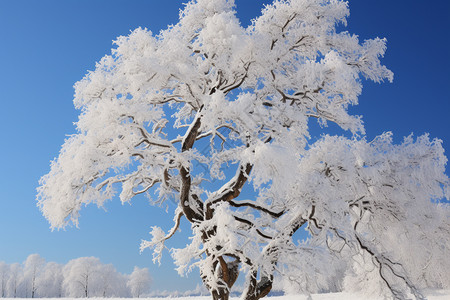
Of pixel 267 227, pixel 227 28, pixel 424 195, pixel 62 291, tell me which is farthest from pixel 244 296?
pixel 62 291

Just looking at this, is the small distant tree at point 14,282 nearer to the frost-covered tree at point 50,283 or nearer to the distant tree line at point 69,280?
the distant tree line at point 69,280

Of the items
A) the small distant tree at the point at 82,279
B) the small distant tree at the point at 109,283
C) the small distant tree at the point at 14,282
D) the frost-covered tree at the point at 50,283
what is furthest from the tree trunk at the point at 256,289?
the small distant tree at the point at 14,282

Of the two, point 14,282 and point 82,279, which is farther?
point 14,282

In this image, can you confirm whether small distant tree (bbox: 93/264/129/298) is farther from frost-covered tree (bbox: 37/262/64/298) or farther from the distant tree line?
frost-covered tree (bbox: 37/262/64/298)

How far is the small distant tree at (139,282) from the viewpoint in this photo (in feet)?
183

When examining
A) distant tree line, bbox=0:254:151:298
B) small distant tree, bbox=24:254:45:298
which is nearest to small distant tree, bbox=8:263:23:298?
distant tree line, bbox=0:254:151:298

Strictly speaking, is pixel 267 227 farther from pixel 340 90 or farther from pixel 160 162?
pixel 340 90

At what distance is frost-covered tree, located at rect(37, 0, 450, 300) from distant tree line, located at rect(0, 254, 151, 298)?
4384 centimetres

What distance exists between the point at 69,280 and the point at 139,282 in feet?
32.8

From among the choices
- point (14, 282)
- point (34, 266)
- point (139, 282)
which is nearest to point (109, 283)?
point (139, 282)

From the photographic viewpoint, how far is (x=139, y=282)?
56156 mm

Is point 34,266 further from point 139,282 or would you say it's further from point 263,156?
point 263,156

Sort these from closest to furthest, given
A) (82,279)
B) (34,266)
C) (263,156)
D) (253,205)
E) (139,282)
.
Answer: (263,156) < (253,205) < (82,279) < (34,266) < (139,282)

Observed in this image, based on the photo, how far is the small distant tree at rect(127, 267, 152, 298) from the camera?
5572 centimetres
